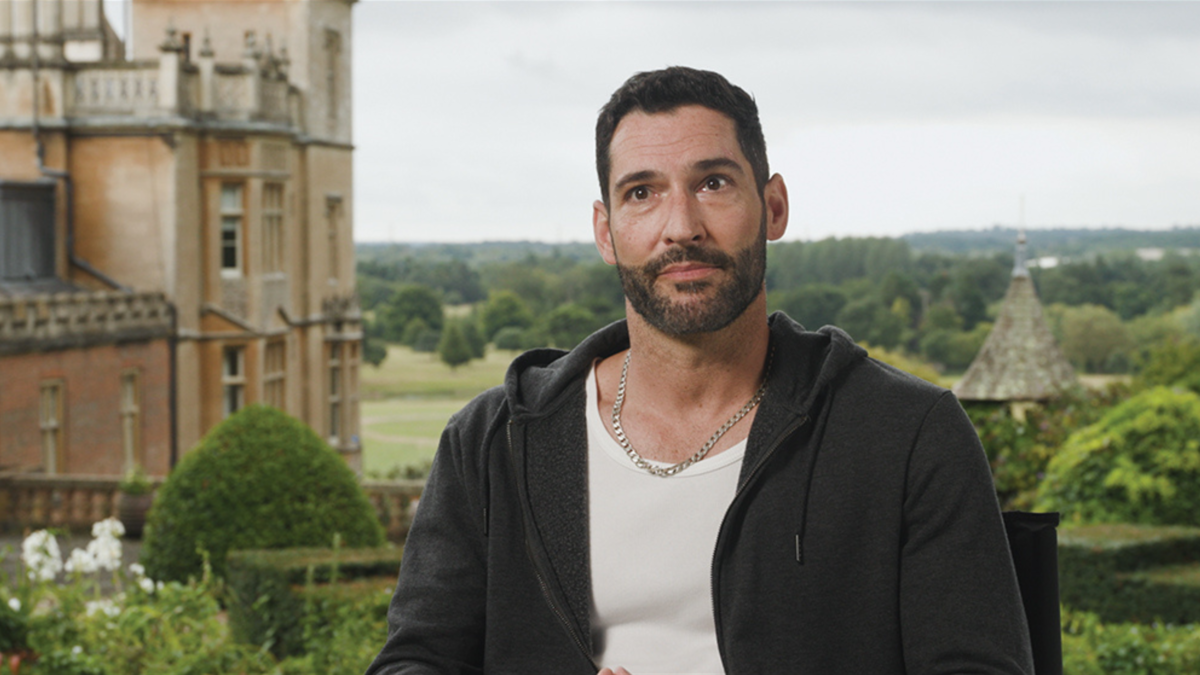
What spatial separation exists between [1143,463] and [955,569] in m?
8.85

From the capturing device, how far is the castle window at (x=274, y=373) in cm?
2395

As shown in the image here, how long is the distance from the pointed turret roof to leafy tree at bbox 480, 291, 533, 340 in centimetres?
2370

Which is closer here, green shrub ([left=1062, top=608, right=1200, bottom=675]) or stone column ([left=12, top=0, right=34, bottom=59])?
green shrub ([left=1062, top=608, right=1200, bottom=675])

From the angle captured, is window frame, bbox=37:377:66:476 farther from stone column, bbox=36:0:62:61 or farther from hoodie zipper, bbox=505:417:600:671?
hoodie zipper, bbox=505:417:600:671

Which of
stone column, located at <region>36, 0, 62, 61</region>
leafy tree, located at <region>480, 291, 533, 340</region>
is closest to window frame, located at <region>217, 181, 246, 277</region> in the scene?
stone column, located at <region>36, 0, 62, 61</region>

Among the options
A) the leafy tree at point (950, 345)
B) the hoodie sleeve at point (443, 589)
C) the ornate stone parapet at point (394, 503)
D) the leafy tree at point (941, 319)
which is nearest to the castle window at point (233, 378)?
the ornate stone parapet at point (394, 503)

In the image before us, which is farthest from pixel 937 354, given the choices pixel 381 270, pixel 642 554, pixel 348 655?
pixel 642 554

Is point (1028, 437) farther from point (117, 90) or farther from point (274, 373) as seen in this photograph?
point (117, 90)

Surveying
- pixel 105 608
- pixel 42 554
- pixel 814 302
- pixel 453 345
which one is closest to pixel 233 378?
pixel 42 554

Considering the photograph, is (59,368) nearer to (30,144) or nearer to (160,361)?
(160,361)

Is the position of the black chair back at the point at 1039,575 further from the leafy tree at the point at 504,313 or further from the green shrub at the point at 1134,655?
the leafy tree at the point at 504,313

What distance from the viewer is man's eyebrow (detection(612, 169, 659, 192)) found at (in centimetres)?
232

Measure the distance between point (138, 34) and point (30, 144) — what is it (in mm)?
4055

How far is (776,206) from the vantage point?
2463mm
